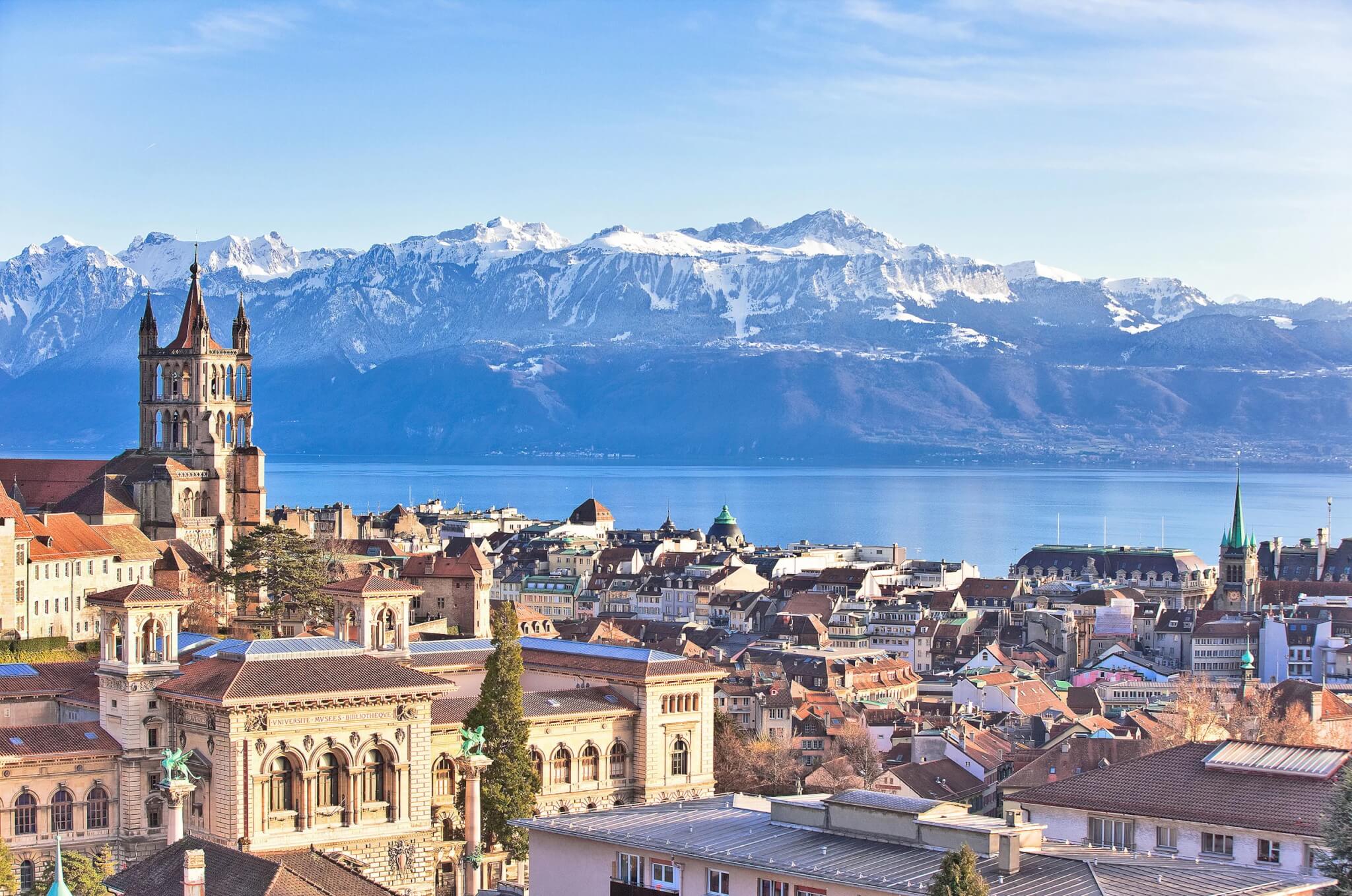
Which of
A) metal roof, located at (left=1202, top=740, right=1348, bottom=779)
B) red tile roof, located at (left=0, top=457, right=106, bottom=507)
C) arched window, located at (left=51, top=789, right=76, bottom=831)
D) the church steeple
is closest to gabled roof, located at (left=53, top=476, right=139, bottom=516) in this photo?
red tile roof, located at (left=0, top=457, right=106, bottom=507)

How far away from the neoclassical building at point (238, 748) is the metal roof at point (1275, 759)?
69.3 feet

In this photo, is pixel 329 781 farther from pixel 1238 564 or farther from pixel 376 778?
pixel 1238 564

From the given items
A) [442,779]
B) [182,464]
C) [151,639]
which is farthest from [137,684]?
[182,464]

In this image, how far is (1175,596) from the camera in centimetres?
17350

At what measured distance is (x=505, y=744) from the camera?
179 feet

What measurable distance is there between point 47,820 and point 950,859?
28.1 m

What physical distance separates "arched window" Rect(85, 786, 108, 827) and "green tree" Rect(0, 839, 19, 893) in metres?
4.92

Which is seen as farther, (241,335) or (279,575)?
(241,335)

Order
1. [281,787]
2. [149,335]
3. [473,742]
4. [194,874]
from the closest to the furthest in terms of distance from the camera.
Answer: [194,874] → [473,742] → [281,787] → [149,335]

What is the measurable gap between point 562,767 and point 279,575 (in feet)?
65.1

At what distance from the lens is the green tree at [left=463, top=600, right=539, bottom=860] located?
53.4 metres

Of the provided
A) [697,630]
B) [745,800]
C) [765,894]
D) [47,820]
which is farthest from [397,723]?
[697,630]

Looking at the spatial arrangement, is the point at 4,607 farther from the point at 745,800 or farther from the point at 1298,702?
the point at 1298,702

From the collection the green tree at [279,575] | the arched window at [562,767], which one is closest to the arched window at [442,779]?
the arched window at [562,767]
